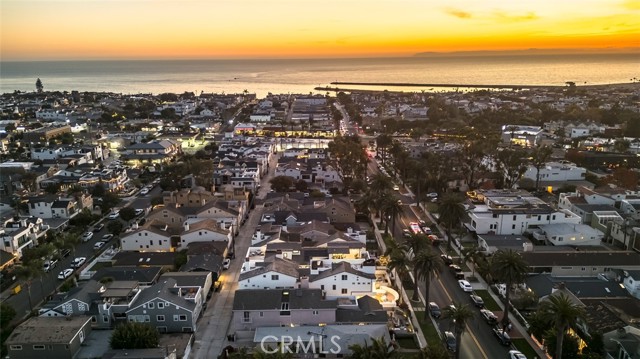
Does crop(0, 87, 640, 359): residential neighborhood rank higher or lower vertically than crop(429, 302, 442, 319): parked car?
higher

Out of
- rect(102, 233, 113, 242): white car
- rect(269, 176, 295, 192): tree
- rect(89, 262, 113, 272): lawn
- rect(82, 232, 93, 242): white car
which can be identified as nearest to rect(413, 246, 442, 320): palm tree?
rect(89, 262, 113, 272): lawn

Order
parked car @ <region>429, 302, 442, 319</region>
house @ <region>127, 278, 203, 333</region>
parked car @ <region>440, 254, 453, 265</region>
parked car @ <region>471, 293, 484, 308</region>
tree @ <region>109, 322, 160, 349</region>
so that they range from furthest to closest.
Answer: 1. parked car @ <region>440, 254, 453, 265</region>
2. parked car @ <region>471, 293, 484, 308</region>
3. parked car @ <region>429, 302, 442, 319</region>
4. house @ <region>127, 278, 203, 333</region>
5. tree @ <region>109, 322, 160, 349</region>

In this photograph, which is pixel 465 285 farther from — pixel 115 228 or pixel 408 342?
pixel 115 228

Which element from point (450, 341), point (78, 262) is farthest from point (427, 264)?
point (78, 262)

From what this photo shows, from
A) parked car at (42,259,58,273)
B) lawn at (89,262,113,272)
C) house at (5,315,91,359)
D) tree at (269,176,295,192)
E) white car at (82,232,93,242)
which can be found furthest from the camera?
tree at (269,176,295,192)

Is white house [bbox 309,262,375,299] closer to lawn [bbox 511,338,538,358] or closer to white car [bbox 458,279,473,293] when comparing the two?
white car [bbox 458,279,473,293]
